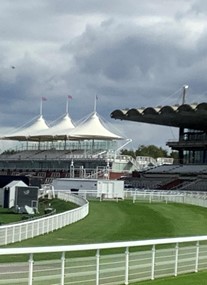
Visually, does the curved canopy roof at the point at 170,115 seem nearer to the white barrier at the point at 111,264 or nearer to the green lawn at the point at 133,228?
the green lawn at the point at 133,228

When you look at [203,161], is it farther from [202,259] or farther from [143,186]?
[202,259]

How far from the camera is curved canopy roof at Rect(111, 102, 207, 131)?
95.4 meters

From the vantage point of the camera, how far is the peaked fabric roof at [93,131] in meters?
134

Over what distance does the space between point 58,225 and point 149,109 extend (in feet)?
220

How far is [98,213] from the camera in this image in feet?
155

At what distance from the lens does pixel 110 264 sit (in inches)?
598

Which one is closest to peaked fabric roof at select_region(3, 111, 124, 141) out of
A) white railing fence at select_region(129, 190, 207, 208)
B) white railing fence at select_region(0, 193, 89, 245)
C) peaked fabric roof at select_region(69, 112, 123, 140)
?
peaked fabric roof at select_region(69, 112, 123, 140)

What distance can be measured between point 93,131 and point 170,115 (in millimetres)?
39918

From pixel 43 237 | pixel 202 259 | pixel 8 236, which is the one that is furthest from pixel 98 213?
pixel 202 259

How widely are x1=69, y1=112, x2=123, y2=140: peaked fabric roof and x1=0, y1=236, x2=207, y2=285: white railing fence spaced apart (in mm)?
114990

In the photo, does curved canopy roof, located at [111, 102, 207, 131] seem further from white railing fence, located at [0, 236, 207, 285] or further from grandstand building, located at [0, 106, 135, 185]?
white railing fence, located at [0, 236, 207, 285]

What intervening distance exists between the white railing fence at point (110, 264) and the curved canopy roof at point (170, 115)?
7608cm

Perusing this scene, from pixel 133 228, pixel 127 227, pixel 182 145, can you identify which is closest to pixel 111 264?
pixel 133 228

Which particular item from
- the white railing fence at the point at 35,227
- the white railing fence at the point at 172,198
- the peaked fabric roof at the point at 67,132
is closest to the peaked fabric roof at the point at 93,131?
the peaked fabric roof at the point at 67,132
